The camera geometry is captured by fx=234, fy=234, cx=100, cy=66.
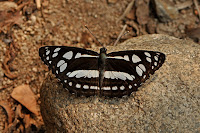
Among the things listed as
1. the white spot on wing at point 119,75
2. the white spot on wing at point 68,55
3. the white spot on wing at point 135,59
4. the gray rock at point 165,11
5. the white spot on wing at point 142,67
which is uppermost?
the gray rock at point 165,11

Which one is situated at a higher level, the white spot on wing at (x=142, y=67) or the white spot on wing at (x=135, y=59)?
the white spot on wing at (x=135, y=59)

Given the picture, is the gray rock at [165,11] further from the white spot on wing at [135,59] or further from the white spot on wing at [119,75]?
the white spot on wing at [119,75]

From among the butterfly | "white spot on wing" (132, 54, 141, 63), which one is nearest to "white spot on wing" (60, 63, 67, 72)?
the butterfly

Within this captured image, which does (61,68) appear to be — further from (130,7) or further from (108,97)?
(130,7)

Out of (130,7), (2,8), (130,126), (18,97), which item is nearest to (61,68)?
(130,126)

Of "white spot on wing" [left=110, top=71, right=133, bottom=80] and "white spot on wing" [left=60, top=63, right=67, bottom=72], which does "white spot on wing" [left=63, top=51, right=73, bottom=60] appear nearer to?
"white spot on wing" [left=60, top=63, right=67, bottom=72]

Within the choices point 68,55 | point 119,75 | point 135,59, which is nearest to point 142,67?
point 135,59

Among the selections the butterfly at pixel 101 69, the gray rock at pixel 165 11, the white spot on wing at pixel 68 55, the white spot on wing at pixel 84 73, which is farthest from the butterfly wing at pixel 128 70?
the gray rock at pixel 165 11

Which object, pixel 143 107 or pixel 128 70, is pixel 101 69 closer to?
pixel 128 70
